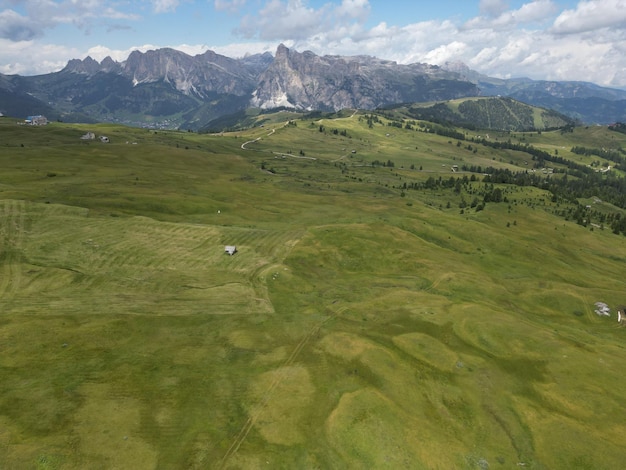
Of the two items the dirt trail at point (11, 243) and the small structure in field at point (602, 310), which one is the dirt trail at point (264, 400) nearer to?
the dirt trail at point (11, 243)

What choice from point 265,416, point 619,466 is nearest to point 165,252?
point 265,416

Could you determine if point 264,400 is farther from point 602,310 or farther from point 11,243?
point 602,310

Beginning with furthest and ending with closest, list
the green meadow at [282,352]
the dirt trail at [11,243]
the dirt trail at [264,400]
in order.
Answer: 1. the dirt trail at [11,243]
2. the green meadow at [282,352]
3. the dirt trail at [264,400]

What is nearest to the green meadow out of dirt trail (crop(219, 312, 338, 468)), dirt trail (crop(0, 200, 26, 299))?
dirt trail (crop(219, 312, 338, 468))

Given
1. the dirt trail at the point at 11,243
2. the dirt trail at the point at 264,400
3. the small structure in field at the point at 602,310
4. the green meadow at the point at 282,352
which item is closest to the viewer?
the dirt trail at the point at 264,400

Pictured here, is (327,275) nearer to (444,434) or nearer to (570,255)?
(444,434)

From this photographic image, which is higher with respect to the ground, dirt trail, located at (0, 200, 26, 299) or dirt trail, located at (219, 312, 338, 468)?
dirt trail, located at (0, 200, 26, 299)

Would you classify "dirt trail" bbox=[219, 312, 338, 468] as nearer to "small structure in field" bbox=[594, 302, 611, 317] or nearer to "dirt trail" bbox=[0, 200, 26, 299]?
"dirt trail" bbox=[0, 200, 26, 299]

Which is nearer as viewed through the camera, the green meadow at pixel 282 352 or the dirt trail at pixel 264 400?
the dirt trail at pixel 264 400

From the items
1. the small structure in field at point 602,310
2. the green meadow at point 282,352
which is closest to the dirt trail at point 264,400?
the green meadow at point 282,352

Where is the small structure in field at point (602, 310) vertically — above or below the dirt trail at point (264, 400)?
below

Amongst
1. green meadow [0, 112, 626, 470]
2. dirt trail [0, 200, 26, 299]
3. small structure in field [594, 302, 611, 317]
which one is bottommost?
small structure in field [594, 302, 611, 317]
